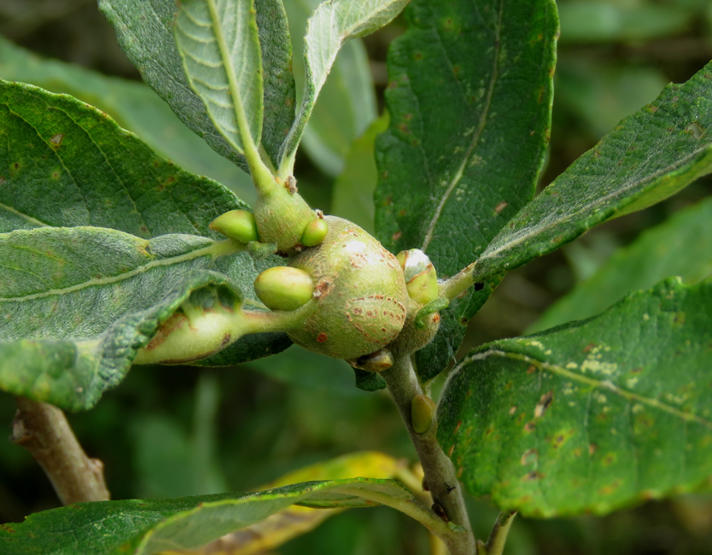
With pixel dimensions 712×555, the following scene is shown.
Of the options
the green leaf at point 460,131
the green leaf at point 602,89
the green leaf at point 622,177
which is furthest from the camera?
the green leaf at point 602,89

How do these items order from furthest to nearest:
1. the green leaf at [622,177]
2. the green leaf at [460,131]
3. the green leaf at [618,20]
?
the green leaf at [618,20], the green leaf at [460,131], the green leaf at [622,177]

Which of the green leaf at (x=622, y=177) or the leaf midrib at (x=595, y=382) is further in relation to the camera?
the green leaf at (x=622, y=177)

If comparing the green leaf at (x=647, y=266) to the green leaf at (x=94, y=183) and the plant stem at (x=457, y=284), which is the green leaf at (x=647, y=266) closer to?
the plant stem at (x=457, y=284)

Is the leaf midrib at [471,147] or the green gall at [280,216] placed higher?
the leaf midrib at [471,147]

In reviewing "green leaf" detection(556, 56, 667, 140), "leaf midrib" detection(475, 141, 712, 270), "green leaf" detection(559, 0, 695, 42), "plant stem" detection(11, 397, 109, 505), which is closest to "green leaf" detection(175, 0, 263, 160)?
"leaf midrib" detection(475, 141, 712, 270)

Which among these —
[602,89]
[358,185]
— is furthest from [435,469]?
[602,89]

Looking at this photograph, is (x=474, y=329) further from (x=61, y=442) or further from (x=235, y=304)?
(x=235, y=304)

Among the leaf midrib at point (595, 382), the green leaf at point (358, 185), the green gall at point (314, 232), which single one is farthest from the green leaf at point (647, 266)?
the green gall at point (314, 232)
